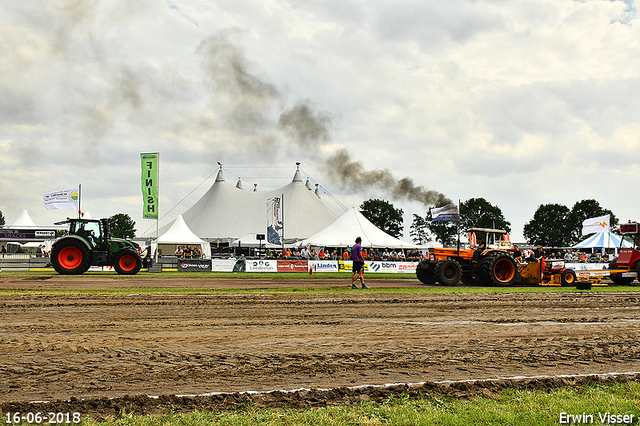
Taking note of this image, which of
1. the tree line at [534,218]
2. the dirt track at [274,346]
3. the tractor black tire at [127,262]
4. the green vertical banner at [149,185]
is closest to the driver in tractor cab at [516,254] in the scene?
the dirt track at [274,346]

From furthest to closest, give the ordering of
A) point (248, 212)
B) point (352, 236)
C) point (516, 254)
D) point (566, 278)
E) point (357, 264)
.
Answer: point (248, 212), point (352, 236), point (516, 254), point (566, 278), point (357, 264)

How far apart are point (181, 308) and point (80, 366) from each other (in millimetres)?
4427

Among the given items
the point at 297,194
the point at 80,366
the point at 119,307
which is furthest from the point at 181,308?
the point at 297,194

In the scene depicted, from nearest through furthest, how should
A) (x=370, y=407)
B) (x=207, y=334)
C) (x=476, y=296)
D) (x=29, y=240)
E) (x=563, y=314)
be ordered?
1. (x=370, y=407)
2. (x=207, y=334)
3. (x=563, y=314)
4. (x=476, y=296)
5. (x=29, y=240)

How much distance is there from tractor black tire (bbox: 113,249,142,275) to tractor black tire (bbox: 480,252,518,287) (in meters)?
14.0

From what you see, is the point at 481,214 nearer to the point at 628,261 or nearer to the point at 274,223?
the point at 274,223

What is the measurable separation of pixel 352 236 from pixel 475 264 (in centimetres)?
2011

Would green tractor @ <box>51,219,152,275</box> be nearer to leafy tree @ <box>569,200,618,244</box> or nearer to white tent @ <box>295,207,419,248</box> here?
white tent @ <box>295,207,419,248</box>

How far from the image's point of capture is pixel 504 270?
1692cm

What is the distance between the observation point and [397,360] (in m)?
5.18

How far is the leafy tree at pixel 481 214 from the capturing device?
82.6m

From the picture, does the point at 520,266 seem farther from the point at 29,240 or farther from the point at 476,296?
the point at 29,240

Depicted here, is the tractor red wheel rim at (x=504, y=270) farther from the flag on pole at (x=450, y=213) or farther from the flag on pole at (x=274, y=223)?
the flag on pole at (x=274, y=223)

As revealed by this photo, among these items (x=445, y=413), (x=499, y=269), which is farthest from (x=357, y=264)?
(x=445, y=413)
